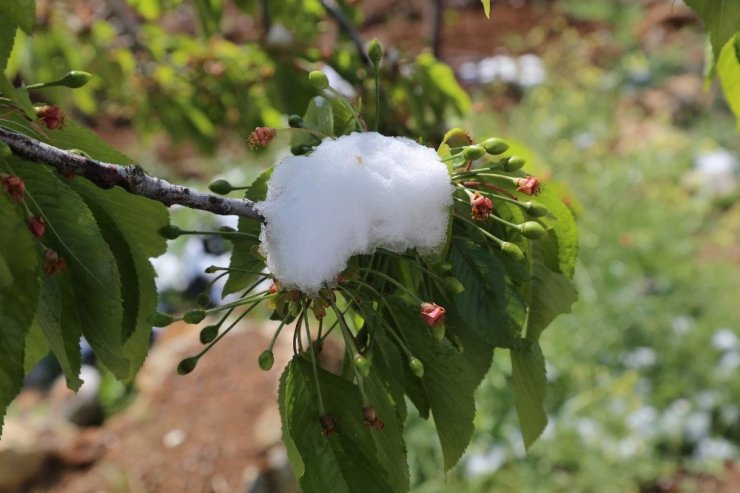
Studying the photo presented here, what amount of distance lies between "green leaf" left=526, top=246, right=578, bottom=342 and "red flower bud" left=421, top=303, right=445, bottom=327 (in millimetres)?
189

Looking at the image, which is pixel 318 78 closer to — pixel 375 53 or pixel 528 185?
pixel 375 53

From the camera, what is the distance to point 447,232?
907 millimetres

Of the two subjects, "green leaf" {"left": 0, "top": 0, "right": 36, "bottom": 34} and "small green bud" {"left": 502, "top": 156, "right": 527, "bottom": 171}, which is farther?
"small green bud" {"left": 502, "top": 156, "right": 527, "bottom": 171}

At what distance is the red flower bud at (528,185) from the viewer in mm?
920

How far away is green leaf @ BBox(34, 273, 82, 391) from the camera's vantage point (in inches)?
31.9

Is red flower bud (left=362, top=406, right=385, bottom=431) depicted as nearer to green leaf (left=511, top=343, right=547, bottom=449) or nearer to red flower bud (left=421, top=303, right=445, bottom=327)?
red flower bud (left=421, top=303, right=445, bottom=327)

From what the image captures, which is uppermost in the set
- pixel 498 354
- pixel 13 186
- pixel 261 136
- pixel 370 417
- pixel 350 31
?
pixel 13 186

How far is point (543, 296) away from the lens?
3.31ft

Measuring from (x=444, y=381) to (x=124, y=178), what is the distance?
395 mm

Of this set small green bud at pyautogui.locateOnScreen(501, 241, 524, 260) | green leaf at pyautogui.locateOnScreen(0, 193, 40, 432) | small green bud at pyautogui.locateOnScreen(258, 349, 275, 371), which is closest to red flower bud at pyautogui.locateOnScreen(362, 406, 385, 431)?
small green bud at pyautogui.locateOnScreen(258, 349, 275, 371)

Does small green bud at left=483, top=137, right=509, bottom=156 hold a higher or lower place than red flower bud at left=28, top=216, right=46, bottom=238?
lower

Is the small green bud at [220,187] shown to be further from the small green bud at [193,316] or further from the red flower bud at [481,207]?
the red flower bud at [481,207]

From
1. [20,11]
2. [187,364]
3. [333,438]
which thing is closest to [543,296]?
[333,438]

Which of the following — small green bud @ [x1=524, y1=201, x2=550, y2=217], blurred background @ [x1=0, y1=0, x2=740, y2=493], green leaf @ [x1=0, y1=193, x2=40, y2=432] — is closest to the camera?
green leaf @ [x1=0, y1=193, x2=40, y2=432]
